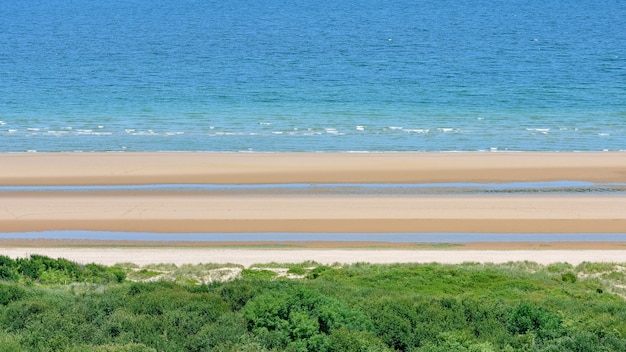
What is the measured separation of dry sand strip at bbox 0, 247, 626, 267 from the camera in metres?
22.3

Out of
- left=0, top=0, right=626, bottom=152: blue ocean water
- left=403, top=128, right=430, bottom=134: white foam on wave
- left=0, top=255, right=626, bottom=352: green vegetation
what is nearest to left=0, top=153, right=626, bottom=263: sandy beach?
left=0, top=0, right=626, bottom=152: blue ocean water

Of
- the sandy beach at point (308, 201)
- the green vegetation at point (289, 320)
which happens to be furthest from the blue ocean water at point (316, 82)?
the green vegetation at point (289, 320)

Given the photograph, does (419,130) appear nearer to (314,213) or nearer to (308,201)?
(308,201)

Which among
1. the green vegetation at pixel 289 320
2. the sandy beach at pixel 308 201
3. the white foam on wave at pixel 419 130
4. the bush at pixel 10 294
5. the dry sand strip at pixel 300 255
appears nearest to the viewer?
the green vegetation at pixel 289 320

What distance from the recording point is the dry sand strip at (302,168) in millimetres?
33125

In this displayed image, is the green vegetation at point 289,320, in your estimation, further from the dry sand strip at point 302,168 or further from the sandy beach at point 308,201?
the dry sand strip at point 302,168

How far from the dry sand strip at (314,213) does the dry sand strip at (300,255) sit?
2568 millimetres

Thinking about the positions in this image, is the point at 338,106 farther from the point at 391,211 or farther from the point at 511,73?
the point at 391,211

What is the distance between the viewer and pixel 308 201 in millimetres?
29188

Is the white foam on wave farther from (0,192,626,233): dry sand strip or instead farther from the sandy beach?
(0,192,626,233): dry sand strip

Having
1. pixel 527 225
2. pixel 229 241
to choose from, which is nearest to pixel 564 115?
pixel 527 225

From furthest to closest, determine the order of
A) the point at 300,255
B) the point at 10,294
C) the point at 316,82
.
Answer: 1. the point at 316,82
2. the point at 300,255
3. the point at 10,294

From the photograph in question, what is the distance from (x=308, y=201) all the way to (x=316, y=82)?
3183 centimetres

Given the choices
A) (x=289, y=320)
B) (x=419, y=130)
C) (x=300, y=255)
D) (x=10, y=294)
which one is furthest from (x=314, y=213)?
(x=419, y=130)
